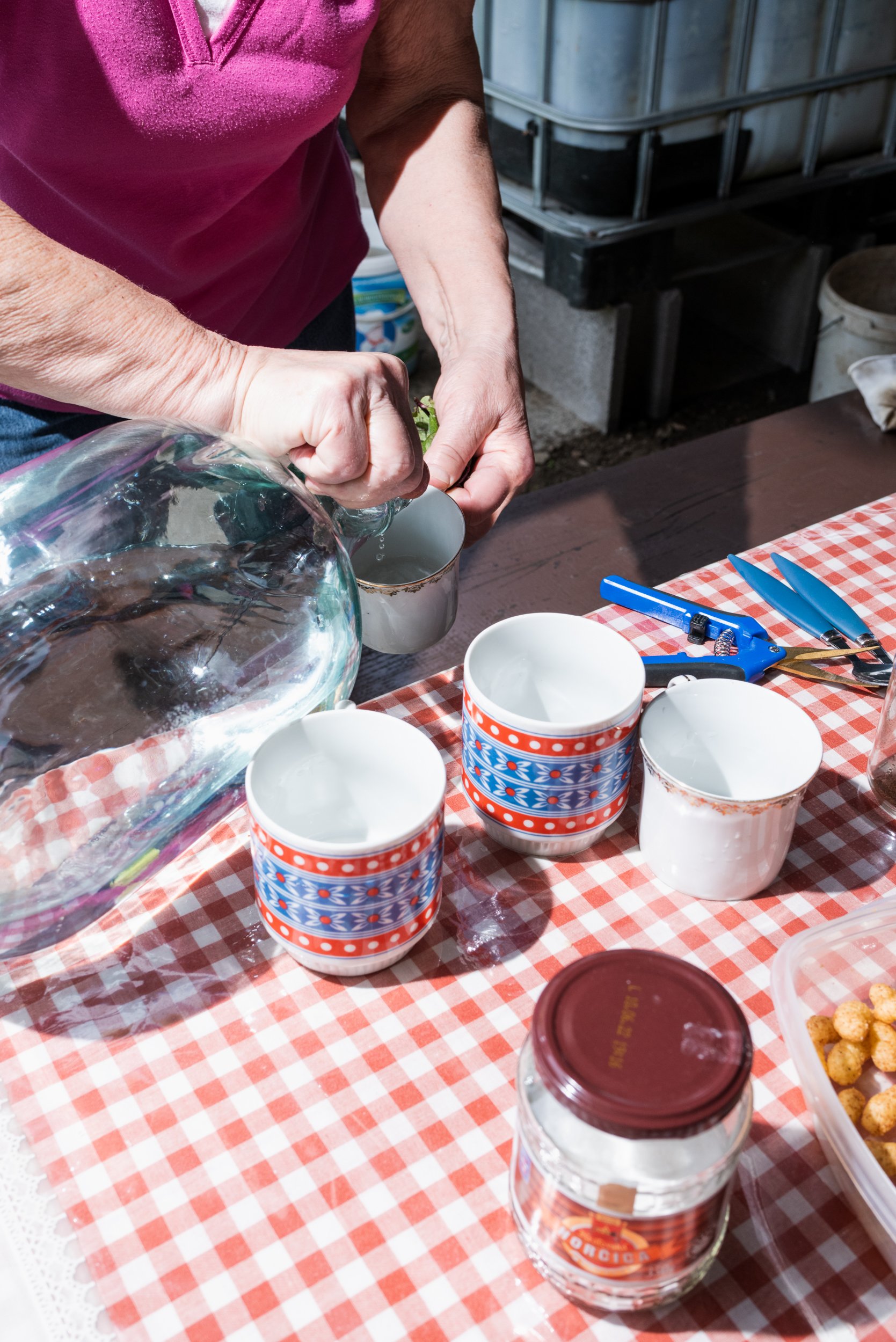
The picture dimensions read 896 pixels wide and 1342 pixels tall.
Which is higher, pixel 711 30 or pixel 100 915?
pixel 711 30

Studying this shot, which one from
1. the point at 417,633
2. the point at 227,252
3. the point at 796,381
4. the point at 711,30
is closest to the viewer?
the point at 417,633

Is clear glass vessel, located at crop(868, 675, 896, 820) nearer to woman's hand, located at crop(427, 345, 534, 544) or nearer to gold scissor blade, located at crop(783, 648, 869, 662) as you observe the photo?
gold scissor blade, located at crop(783, 648, 869, 662)

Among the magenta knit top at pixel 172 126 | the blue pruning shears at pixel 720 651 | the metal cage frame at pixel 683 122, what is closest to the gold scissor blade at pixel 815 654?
the blue pruning shears at pixel 720 651

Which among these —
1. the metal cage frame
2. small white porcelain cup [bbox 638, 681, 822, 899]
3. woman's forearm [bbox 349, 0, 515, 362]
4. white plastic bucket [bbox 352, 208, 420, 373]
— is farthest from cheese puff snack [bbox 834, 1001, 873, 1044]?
white plastic bucket [bbox 352, 208, 420, 373]

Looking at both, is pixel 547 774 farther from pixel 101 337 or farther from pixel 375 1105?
pixel 101 337

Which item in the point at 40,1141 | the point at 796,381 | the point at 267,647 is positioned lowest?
the point at 796,381

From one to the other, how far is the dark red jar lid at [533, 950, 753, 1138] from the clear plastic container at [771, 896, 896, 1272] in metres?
0.11

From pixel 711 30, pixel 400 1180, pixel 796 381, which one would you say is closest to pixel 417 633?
pixel 400 1180

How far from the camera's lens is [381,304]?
8.00 ft

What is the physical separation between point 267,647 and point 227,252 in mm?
459

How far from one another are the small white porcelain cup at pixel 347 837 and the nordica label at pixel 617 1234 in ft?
0.53

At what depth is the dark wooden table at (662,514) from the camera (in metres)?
1.15

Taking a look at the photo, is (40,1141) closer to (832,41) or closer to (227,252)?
(227,252)

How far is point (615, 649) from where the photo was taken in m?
0.76
